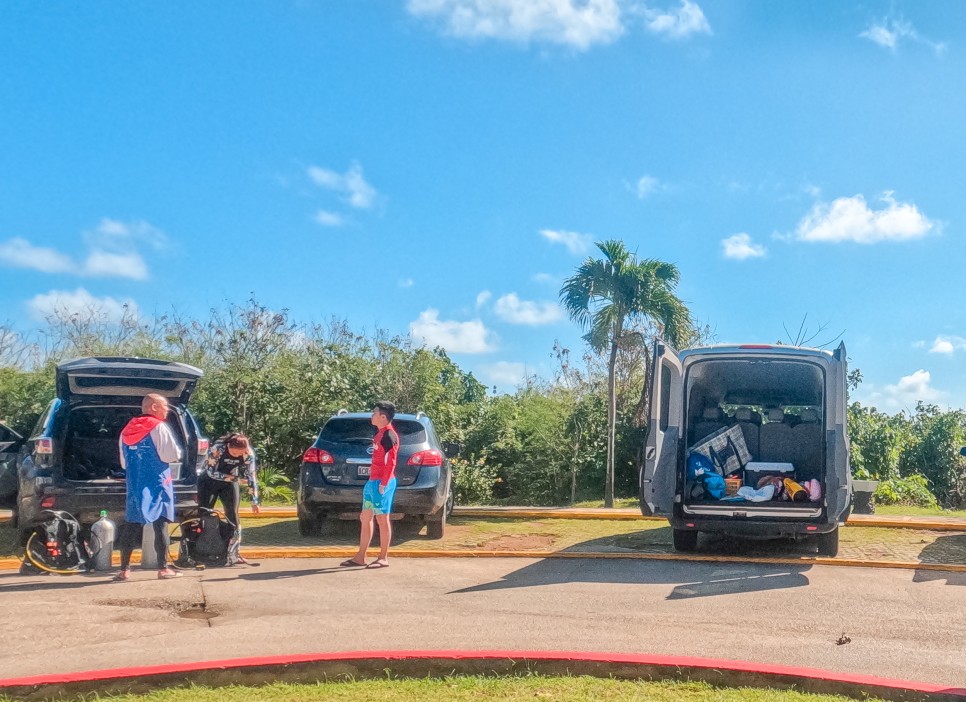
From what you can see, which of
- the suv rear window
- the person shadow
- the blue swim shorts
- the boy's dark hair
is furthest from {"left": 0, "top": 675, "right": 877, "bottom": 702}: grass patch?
the suv rear window

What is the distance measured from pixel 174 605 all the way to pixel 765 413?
23.6 feet

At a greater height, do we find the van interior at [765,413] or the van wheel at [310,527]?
the van interior at [765,413]

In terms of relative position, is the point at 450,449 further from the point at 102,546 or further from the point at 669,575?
the point at 102,546

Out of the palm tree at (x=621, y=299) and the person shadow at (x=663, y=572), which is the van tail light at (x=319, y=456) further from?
the palm tree at (x=621, y=299)

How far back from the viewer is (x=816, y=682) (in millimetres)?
5012

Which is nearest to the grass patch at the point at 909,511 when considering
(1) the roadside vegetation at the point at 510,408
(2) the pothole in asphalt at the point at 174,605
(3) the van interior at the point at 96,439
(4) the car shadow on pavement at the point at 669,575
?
(1) the roadside vegetation at the point at 510,408

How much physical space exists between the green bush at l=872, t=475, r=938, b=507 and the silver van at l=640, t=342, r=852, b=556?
31.8 ft

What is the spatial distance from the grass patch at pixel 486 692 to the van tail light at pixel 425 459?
531cm

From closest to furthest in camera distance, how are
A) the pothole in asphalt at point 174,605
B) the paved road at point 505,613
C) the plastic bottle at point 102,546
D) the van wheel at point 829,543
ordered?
1. the paved road at point 505,613
2. the pothole in asphalt at point 174,605
3. the plastic bottle at point 102,546
4. the van wheel at point 829,543

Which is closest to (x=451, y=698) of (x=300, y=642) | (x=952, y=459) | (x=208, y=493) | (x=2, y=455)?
(x=300, y=642)

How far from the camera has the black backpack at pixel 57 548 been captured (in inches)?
337

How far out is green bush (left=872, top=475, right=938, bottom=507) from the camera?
65.8ft

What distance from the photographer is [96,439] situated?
11273 mm

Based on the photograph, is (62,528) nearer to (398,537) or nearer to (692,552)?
(398,537)
